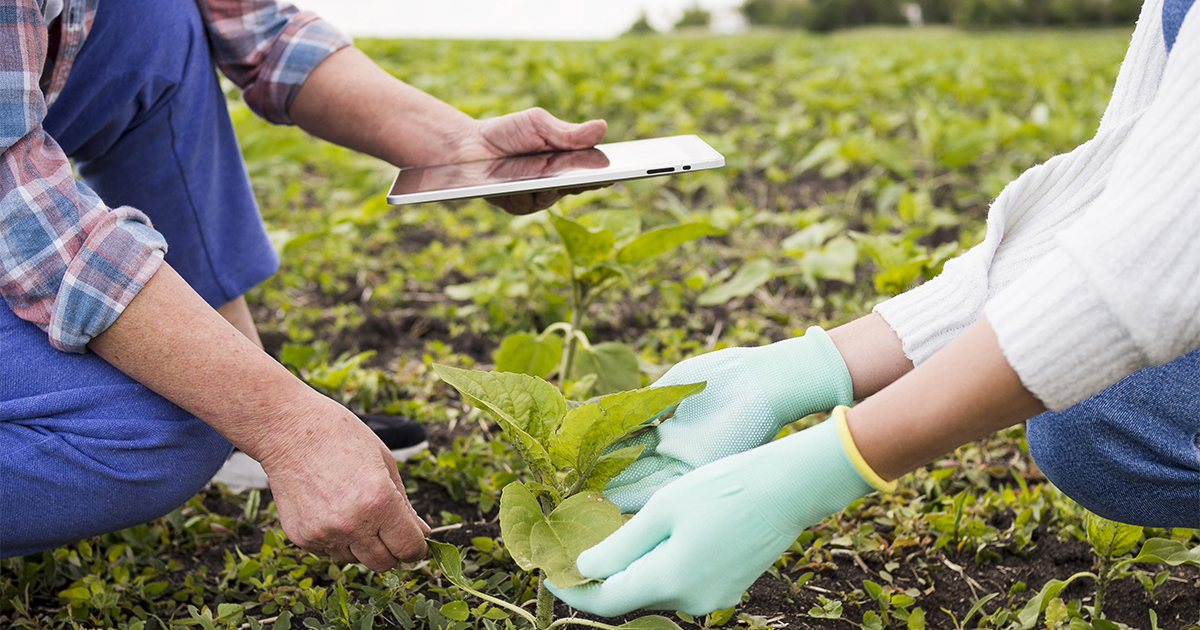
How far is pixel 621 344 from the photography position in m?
1.94

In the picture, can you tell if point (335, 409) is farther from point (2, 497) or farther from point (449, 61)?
point (449, 61)

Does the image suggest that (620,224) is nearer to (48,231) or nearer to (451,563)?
(451,563)

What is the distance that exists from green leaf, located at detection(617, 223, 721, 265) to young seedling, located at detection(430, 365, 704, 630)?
2.04 feet

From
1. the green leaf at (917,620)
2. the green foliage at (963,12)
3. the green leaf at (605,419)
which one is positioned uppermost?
the green leaf at (605,419)

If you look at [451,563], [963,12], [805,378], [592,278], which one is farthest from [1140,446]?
[963,12]

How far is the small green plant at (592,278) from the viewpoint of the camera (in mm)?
1798

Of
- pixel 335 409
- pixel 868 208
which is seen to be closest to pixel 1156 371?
pixel 335 409

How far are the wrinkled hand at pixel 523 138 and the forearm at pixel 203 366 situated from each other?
2.06 feet

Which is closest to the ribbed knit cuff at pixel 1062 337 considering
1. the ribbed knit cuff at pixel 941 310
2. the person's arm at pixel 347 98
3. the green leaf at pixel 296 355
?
the ribbed knit cuff at pixel 941 310

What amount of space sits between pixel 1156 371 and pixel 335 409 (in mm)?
1036

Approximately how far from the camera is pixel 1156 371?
118 centimetres

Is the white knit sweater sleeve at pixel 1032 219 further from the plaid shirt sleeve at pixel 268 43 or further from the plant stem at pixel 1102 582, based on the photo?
the plaid shirt sleeve at pixel 268 43

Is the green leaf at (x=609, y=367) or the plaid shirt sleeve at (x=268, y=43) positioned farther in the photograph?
the green leaf at (x=609, y=367)

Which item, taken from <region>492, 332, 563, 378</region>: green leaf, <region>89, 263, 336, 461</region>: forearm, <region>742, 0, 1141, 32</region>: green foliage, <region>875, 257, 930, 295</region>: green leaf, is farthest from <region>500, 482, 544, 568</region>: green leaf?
<region>742, 0, 1141, 32</region>: green foliage
